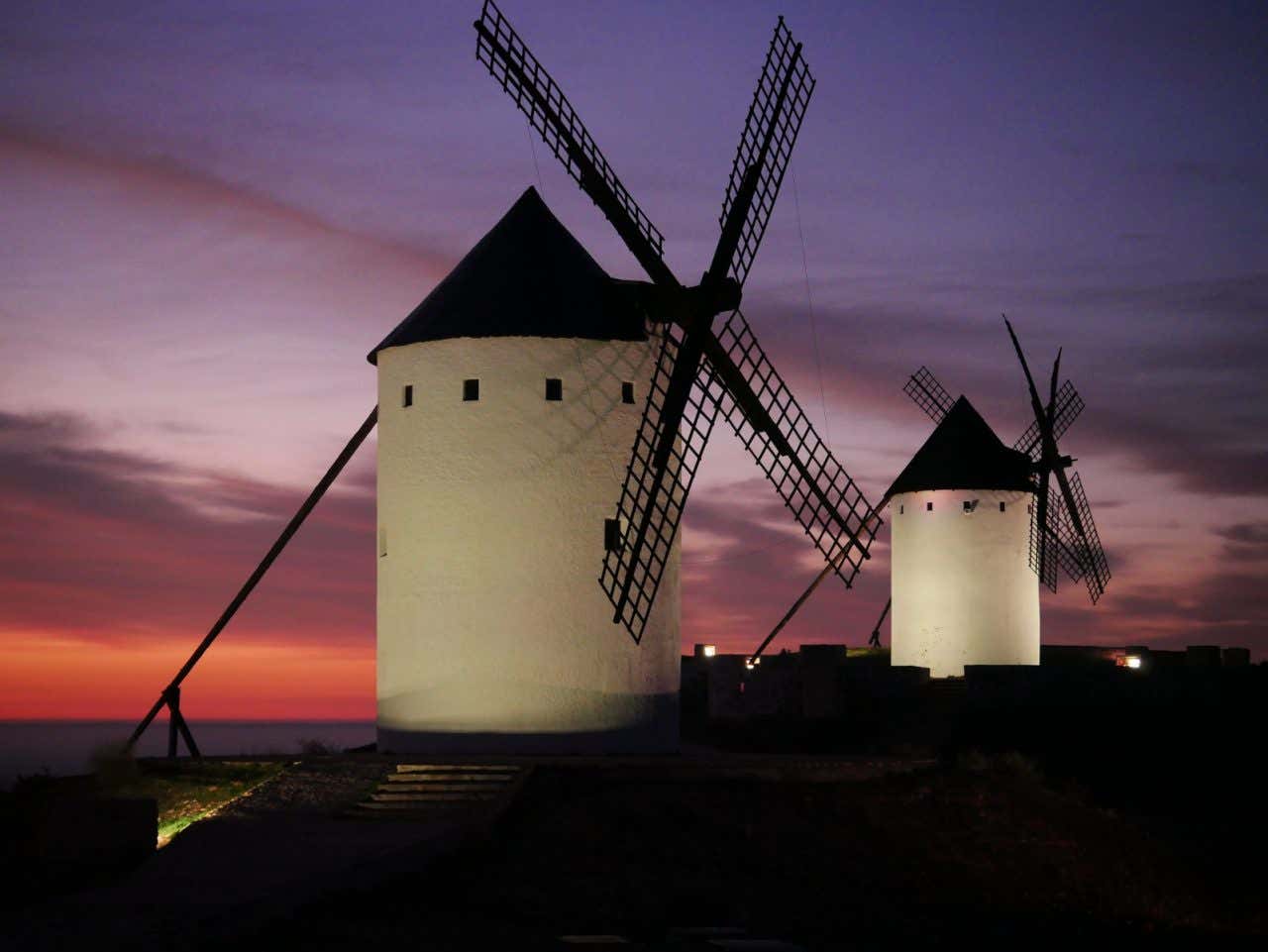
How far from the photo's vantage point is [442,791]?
71.6 feet

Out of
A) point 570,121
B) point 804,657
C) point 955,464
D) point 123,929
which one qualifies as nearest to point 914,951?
point 123,929

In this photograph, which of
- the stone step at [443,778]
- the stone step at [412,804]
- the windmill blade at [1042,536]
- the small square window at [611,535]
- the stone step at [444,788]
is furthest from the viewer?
the windmill blade at [1042,536]

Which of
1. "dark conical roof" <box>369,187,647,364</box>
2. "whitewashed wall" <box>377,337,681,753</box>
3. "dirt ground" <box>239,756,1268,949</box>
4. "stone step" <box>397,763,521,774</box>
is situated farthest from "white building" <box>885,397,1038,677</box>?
"stone step" <box>397,763,521,774</box>

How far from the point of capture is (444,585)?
24.5m

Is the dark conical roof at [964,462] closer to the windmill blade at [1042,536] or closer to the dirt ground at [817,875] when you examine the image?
the windmill blade at [1042,536]

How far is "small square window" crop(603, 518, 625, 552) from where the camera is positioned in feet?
80.4

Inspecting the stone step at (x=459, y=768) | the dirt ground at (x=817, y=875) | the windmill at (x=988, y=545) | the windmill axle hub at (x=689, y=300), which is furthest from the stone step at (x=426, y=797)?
the windmill at (x=988, y=545)

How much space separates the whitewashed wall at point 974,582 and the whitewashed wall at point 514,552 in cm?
2278

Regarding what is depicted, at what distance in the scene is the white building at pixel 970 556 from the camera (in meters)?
45.8

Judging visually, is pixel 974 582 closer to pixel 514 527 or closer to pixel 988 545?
pixel 988 545

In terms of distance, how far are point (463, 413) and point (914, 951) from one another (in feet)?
35.7

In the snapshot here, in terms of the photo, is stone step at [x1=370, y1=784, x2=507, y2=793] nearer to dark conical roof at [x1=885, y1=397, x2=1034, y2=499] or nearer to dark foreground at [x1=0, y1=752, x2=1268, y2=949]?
dark foreground at [x1=0, y1=752, x2=1268, y2=949]

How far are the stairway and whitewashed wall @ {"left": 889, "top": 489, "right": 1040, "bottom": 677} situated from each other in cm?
2605

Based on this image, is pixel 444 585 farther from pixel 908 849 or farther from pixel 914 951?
pixel 914 951
